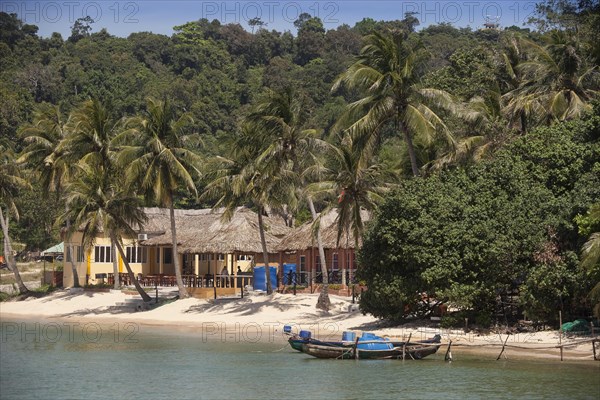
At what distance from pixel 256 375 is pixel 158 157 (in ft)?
67.3

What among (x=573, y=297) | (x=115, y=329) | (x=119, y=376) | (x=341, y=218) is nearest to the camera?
(x=119, y=376)

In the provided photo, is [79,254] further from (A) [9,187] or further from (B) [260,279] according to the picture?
(B) [260,279]

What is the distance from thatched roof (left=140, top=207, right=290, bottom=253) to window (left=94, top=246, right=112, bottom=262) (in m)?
3.11

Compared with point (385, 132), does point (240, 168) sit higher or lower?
lower

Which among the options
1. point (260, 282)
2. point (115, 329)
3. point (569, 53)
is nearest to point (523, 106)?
point (569, 53)

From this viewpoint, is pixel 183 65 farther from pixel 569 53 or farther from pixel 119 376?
pixel 119 376

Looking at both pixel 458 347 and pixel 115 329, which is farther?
pixel 115 329

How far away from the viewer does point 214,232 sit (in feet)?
169

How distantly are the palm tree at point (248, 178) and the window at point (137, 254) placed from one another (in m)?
14.5

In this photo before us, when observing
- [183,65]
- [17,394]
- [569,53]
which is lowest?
[17,394]

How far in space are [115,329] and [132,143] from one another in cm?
1025

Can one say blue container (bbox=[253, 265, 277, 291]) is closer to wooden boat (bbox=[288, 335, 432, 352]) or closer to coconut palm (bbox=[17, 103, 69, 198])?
coconut palm (bbox=[17, 103, 69, 198])

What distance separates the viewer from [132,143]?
48.3m

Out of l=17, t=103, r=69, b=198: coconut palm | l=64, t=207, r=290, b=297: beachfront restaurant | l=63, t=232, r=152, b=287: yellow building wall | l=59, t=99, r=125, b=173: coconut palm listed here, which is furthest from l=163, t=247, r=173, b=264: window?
l=59, t=99, r=125, b=173: coconut palm
